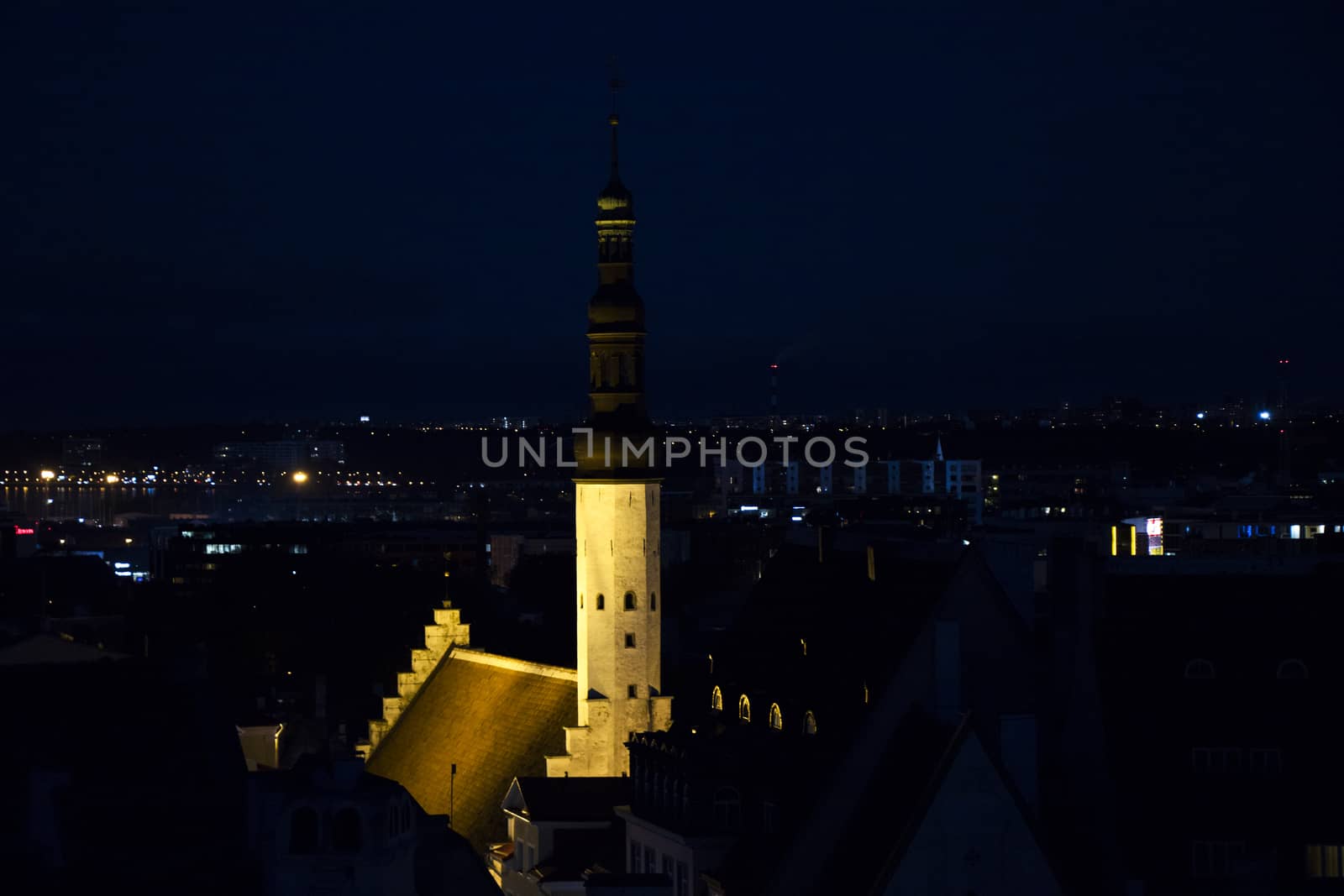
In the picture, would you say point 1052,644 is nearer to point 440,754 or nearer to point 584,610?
point 584,610

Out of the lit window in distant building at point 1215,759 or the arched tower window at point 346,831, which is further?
the lit window in distant building at point 1215,759

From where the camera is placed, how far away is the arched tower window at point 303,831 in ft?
142

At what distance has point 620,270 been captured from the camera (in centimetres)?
7488

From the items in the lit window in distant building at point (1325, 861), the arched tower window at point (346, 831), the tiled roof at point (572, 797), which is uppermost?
the arched tower window at point (346, 831)

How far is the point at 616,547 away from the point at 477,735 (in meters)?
9.71

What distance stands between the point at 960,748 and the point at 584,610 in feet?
89.4

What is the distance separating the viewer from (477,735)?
258 feet

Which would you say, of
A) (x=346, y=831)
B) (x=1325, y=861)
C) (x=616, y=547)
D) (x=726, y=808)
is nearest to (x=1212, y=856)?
(x=1325, y=861)

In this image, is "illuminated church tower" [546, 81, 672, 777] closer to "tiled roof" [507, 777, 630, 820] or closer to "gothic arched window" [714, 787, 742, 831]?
"tiled roof" [507, 777, 630, 820]

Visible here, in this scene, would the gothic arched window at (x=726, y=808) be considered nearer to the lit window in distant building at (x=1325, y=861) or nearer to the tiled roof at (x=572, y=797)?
the tiled roof at (x=572, y=797)

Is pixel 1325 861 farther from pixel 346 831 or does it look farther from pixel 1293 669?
pixel 346 831

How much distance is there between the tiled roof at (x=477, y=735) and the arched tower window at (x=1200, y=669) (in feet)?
81.7

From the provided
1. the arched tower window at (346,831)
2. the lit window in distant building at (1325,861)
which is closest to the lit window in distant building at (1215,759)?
the lit window in distant building at (1325,861)

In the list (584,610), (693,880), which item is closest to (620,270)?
(584,610)
